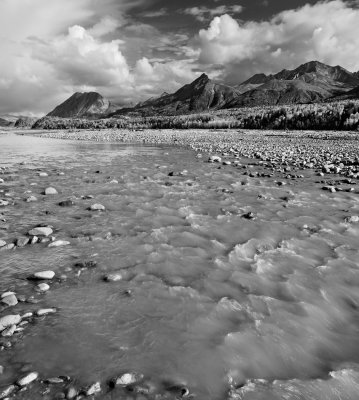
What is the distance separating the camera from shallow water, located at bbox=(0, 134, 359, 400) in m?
4.26

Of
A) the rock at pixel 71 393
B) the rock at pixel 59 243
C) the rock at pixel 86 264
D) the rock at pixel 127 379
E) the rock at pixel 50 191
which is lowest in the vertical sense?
the rock at pixel 127 379

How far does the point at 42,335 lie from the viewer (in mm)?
4840

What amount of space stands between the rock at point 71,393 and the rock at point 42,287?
2464 mm

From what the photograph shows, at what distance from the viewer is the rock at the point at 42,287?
6.00 meters

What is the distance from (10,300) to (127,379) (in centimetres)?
266

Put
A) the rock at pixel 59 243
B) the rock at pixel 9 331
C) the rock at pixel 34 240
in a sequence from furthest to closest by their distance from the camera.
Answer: the rock at pixel 34 240, the rock at pixel 59 243, the rock at pixel 9 331

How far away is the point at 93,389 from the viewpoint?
3863 mm

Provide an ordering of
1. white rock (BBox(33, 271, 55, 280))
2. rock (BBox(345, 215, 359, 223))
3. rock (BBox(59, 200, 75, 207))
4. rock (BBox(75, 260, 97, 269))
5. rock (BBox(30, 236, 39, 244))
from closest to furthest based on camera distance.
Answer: white rock (BBox(33, 271, 55, 280)), rock (BBox(75, 260, 97, 269)), rock (BBox(30, 236, 39, 244)), rock (BBox(345, 215, 359, 223)), rock (BBox(59, 200, 75, 207))

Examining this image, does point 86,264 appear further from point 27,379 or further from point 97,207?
point 97,207

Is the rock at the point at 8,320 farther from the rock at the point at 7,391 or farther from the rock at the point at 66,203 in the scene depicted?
the rock at the point at 66,203

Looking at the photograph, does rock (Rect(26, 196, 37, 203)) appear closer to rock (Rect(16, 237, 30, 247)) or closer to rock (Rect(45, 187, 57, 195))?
rock (Rect(45, 187, 57, 195))

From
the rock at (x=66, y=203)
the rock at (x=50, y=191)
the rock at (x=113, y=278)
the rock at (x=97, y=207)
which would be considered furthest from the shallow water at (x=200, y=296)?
the rock at (x=50, y=191)

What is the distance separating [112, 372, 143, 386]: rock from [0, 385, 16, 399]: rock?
1088mm

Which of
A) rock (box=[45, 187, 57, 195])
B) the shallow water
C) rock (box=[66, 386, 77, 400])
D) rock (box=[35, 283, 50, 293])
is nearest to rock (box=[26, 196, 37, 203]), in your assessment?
the shallow water
